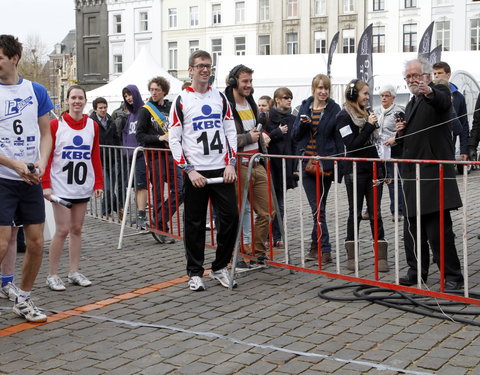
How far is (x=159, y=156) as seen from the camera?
326 inches

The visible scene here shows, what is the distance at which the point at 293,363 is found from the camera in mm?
4301

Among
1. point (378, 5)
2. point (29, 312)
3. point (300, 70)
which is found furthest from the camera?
point (378, 5)

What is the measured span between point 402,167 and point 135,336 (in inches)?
100

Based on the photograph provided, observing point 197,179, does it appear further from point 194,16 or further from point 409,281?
point 194,16

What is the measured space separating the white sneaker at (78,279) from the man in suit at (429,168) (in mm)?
2795

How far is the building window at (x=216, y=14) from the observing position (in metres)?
58.1

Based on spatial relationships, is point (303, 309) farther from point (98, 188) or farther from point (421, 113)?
point (98, 188)

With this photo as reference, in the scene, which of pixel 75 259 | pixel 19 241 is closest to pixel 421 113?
pixel 75 259

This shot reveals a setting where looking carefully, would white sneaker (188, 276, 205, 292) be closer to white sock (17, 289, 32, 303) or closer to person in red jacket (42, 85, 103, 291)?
person in red jacket (42, 85, 103, 291)

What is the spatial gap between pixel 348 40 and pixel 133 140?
144 ft

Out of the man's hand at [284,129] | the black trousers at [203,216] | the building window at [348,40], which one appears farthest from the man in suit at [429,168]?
the building window at [348,40]

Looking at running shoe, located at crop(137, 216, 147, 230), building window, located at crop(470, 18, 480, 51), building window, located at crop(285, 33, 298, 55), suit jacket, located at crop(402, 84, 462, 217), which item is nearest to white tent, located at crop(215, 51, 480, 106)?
running shoe, located at crop(137, 216, 147, 230)

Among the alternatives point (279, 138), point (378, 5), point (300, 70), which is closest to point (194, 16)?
point (378, 5)

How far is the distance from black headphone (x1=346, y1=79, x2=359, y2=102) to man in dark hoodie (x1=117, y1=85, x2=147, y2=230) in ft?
10.2
